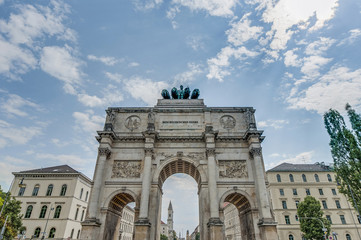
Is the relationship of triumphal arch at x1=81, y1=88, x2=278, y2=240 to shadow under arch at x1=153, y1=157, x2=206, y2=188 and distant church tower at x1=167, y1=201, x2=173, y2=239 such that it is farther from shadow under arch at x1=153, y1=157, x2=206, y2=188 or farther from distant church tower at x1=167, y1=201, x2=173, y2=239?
distant church tower at x1=167, y1=201, x2=173, y2=239

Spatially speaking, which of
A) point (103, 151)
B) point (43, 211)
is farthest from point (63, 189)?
point (103, 151)

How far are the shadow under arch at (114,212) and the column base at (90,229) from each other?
0.88 m

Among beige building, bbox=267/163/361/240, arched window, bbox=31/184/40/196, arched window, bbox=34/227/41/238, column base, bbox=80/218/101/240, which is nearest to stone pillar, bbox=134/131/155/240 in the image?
column base, bbox=80/218/101/240

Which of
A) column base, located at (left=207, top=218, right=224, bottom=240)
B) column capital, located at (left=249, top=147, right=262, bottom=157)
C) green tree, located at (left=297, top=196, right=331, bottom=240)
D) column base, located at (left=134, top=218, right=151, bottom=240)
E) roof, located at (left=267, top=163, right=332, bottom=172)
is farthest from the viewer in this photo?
roof, located at (left=267, top=163, right=332, bottom=172)

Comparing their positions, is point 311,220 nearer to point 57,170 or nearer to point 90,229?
point 90,229

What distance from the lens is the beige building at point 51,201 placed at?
107 feet

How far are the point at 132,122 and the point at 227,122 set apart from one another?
10.4 m

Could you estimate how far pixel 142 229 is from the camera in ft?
57.6

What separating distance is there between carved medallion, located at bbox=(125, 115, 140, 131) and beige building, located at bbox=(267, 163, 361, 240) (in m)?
30.6

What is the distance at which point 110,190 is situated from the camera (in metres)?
20.4

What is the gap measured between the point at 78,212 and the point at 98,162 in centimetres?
2170

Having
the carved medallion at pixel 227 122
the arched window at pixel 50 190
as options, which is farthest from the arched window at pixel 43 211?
the carved medallion at pixel 227 122

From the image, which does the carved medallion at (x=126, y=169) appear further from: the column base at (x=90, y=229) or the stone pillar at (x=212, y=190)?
the stone pillar at (x=212, y=190)

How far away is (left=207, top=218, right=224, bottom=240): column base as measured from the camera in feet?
56.4
